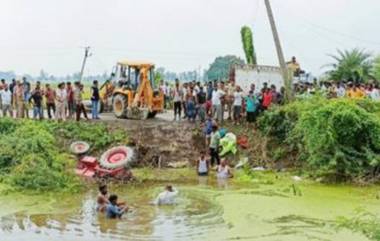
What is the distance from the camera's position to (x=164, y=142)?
93.9ft

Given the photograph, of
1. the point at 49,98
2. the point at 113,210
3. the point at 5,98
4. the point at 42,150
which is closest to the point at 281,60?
the point at 49,98

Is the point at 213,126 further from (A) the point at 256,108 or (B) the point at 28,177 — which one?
(B) the point at 28,177

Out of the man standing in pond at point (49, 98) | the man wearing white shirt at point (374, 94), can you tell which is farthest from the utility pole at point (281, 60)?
the man standing in pond at point (49, 98)

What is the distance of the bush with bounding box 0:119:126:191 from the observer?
23.0 metres

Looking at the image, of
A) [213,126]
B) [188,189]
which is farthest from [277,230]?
[213,126]

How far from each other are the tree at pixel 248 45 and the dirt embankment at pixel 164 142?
10.6 metres

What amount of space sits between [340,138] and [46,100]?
11.8 meters

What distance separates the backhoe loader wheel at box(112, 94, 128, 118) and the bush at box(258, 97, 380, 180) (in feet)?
28.2

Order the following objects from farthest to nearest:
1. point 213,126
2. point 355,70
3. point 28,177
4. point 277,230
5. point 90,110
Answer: point 355,70, point 90,110, point 213,126, point 28,177, point 277,230

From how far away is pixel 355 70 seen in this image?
4497 centimetres

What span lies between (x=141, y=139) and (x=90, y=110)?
19.2 feet

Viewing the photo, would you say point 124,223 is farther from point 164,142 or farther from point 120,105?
point 120,105

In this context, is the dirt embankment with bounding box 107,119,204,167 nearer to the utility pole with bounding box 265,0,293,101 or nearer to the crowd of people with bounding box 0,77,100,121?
the crowd of people with bounding box 0,77,100,121

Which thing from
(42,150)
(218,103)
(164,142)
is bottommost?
(42,150)
